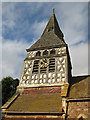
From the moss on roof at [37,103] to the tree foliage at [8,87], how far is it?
13.4 meters

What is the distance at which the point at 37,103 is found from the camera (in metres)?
10.2

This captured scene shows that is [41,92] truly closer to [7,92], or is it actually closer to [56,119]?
[56,119]

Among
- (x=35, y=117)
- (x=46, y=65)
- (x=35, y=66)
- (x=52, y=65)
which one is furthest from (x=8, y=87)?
(x=35, y=117)

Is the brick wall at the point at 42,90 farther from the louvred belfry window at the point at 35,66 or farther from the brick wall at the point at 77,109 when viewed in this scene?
the brick wall at the point at 77,109

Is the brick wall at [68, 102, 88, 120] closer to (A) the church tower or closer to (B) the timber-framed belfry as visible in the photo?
(B) the timber-framed belfry

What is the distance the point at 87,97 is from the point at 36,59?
792 cm

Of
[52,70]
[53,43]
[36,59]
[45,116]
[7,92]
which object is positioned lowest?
[7,92]

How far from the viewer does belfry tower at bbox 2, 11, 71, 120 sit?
9.31m

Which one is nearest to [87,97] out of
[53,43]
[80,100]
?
[80,100]

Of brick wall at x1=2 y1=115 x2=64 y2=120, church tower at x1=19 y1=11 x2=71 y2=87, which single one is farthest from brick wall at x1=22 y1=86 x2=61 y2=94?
brick wall at x1=2 y1=115 x2=64 y2=120

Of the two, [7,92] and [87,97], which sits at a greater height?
[87,97]

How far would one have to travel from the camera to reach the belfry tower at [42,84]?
9.31 m

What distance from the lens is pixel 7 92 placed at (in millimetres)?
24594

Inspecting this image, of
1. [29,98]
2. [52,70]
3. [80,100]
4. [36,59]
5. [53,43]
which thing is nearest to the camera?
[80,100]
